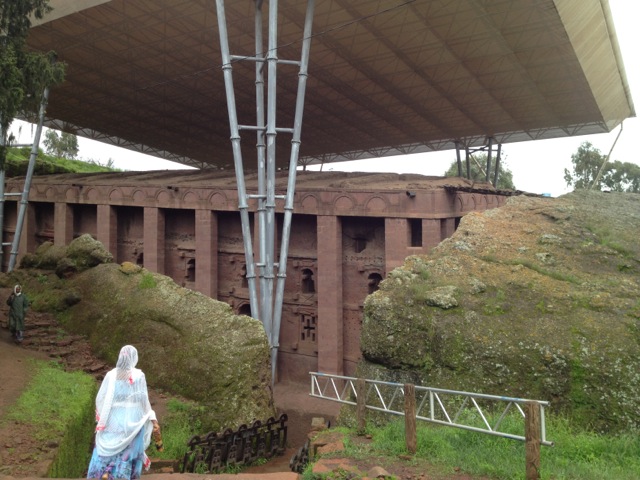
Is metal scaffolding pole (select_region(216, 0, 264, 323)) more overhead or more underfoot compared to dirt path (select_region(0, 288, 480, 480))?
more overhead

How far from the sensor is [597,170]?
52562 mm

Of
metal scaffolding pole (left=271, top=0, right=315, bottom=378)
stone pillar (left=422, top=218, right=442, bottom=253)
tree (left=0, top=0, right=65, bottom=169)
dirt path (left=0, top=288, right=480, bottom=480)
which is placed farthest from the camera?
stone pillar (left=422, top=218, right=442, bottom=253)

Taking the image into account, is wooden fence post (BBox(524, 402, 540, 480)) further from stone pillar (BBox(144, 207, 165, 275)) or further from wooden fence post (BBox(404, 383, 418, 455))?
stone pillar (BBox(144, 207, 165, 275))

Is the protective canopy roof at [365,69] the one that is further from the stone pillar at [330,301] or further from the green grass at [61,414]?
the green grass at [61,414]

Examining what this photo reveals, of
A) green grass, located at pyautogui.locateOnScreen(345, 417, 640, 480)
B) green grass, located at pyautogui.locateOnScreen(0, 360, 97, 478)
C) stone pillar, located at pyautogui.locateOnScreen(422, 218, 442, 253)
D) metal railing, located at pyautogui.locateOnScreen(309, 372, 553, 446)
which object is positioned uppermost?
stone pillar, located at pyautogui.locateOnScreen(422, 218, 442, 253)

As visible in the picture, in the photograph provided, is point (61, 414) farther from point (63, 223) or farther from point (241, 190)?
Result: point (63, 223)

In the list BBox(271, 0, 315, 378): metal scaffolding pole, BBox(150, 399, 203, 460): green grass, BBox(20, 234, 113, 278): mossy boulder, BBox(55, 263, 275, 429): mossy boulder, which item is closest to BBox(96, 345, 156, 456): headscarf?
BBox(150, 399, 203, 460): green grass

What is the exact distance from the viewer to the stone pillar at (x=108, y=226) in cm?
2275

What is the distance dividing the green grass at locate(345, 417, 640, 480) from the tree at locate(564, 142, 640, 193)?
5233cm

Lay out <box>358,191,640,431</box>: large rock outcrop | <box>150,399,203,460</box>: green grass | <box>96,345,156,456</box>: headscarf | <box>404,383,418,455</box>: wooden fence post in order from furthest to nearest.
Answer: <box>150,399,203,460</box>: green grass < <box>358,191,640,431</box>: large rock outcrop < <box>404,383,418,455</box>: wooden fence post < <box>96,345,156,456</box>: headscarf

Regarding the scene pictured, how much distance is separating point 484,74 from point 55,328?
63.6 feet

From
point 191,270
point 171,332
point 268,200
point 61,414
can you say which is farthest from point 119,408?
point 191,270

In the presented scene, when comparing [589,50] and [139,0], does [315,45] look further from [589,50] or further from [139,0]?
[589,50]

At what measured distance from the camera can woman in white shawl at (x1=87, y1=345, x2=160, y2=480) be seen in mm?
4523
